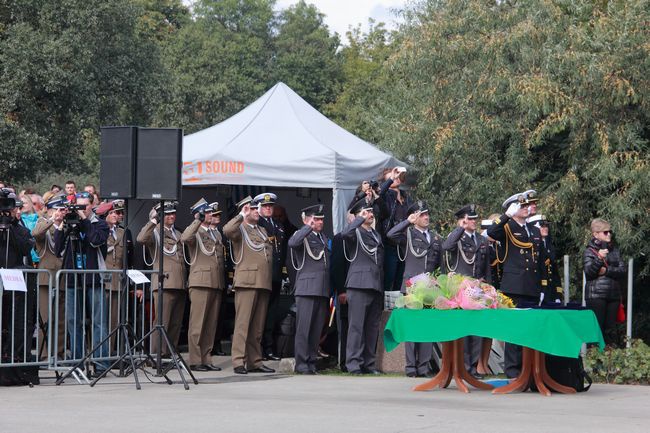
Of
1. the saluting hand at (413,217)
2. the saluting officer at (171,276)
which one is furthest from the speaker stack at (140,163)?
the saluting hand at (413,217)

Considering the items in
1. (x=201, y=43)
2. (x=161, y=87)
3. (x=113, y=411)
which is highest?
(x=201, y=43)

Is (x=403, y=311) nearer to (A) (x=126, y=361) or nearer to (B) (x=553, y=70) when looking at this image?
(A) (x=126, y=361)

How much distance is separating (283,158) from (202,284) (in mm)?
2351

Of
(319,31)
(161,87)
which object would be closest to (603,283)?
(161,87)

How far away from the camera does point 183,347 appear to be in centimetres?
1783

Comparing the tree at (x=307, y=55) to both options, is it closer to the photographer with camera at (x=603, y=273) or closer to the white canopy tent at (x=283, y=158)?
the white canopy tent at (x=283, y=158)

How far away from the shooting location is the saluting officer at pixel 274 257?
50.9 ft

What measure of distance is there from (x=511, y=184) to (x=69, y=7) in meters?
18.0

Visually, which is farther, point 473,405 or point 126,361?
point 126,361

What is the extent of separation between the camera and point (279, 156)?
16.6 m

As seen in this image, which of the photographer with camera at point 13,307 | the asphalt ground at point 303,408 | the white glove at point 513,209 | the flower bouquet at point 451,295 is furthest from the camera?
the white glove at point 513,209

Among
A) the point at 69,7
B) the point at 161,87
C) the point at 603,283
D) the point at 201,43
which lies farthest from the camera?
the point at 201,43

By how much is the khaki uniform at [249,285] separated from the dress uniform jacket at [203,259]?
9.1 inches

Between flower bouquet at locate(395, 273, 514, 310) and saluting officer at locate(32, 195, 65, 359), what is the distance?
4.30 meters
